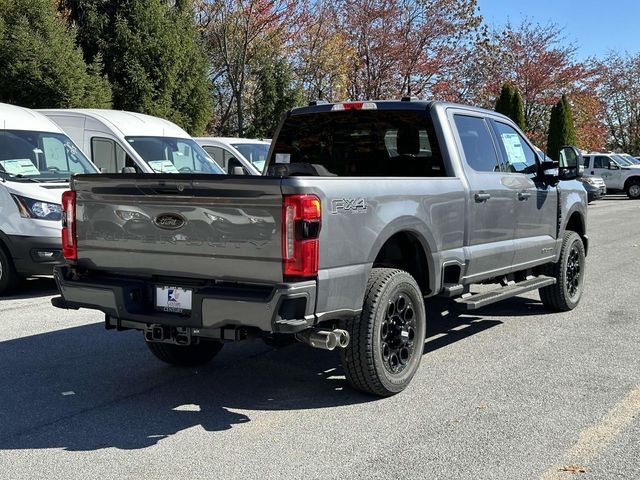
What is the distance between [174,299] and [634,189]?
29698mm

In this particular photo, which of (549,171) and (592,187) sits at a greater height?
(549,171)

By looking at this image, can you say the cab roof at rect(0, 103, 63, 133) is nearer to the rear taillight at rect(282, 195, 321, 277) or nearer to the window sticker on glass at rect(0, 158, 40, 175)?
the window sticker on glass at rect(0, 158, 40, 175)

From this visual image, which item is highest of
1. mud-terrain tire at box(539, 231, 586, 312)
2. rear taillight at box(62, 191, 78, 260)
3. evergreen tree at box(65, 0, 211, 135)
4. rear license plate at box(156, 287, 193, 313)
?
evergreen tree at box(65, 0, 211, 135)

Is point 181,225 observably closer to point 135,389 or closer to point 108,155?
point 135,389

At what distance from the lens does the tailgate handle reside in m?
5.88

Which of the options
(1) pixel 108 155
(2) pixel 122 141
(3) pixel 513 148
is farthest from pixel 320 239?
(1) pixel 108 155

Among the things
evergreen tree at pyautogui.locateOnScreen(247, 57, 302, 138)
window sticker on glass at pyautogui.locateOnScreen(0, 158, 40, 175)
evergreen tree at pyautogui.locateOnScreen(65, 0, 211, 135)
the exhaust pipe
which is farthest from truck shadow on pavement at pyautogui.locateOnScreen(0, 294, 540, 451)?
evergreen tree at pyautogui.locateOnScreen(247, 57, 302, 138)

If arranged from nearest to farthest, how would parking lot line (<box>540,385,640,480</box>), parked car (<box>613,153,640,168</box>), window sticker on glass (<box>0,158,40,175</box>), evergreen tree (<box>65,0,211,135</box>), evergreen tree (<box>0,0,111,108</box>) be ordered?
parking lot line (<box>540,385,640,480</box>) < window sticker on glass (<box>0,158,40,175</box>) < evergreen tree (<box>0,0,111,108</box>) < evergreen tree (<box>65,0,211,135</box>) < parked car (<box>613,153,640,168</box>)

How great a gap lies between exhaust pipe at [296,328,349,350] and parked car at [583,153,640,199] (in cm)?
2826

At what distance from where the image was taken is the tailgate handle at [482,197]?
588 cm

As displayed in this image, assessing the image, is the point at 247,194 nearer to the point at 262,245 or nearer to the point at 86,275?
the point at 262,245

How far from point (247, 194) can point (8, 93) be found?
15.4 metres

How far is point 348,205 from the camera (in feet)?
14.5

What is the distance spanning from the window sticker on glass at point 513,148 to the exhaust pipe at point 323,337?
319cm
